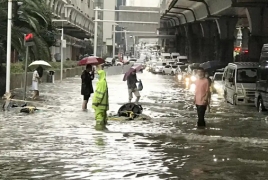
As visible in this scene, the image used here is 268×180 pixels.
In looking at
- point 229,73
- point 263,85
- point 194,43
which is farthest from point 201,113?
point 194,43

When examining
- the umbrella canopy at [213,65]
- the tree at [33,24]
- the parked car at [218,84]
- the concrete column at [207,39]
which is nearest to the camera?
the tree at [33,24]

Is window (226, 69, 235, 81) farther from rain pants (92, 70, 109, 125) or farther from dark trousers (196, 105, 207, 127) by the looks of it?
rain pants (92, 70, 109, 125)

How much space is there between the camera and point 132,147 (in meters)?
12.4

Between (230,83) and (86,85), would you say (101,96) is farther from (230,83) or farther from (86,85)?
(230,83)

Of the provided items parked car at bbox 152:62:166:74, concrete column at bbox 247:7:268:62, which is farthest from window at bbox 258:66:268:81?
parked car at bbox 152:62:166:74

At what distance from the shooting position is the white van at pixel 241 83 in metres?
24.7

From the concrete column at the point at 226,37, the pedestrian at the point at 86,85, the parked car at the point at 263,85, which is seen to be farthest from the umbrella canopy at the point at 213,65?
the pedestrian at the point at 86,85

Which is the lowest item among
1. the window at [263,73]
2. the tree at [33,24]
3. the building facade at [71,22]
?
the window at [263,73]

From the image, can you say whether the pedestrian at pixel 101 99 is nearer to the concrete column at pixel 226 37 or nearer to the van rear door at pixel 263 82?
the van rear door at pixel 263 82

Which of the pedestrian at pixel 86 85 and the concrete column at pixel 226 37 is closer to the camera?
the pedestrian at pixel 86 85

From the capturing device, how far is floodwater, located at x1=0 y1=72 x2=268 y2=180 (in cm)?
974

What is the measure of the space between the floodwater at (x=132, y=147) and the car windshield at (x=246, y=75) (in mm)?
5453

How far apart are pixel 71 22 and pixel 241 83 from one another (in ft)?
166

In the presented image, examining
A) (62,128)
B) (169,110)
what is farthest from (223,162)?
(169,110)
